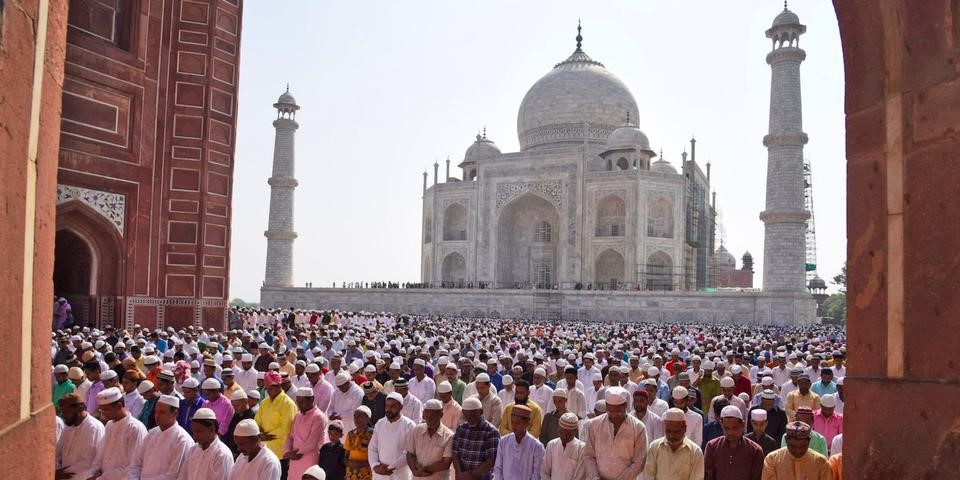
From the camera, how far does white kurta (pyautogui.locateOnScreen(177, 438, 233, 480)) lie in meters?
4.32

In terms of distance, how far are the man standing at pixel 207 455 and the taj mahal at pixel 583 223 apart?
2589 cm

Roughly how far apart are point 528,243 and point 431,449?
3581 cm

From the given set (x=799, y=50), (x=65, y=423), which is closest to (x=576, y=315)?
(x=799, y=50)

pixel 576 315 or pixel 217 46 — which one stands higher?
pixel 217 46

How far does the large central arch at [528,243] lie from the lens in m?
39.6

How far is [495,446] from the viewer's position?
16.0 feet

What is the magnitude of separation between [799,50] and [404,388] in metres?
25.0

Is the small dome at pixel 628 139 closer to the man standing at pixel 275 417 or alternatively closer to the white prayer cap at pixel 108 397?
the man standing at pixel 275 417

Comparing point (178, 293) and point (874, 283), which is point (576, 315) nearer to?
point (178, 293)

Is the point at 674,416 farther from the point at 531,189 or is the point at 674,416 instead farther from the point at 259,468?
the point at 531,189

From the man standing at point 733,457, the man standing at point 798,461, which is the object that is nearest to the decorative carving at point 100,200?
the man standing at point 733,457

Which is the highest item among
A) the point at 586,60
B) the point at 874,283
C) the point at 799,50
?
the point at 586,60

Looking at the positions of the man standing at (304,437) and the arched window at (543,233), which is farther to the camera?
the arched window at (543,233)

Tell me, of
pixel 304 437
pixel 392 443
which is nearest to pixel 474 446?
pixel 392 443
